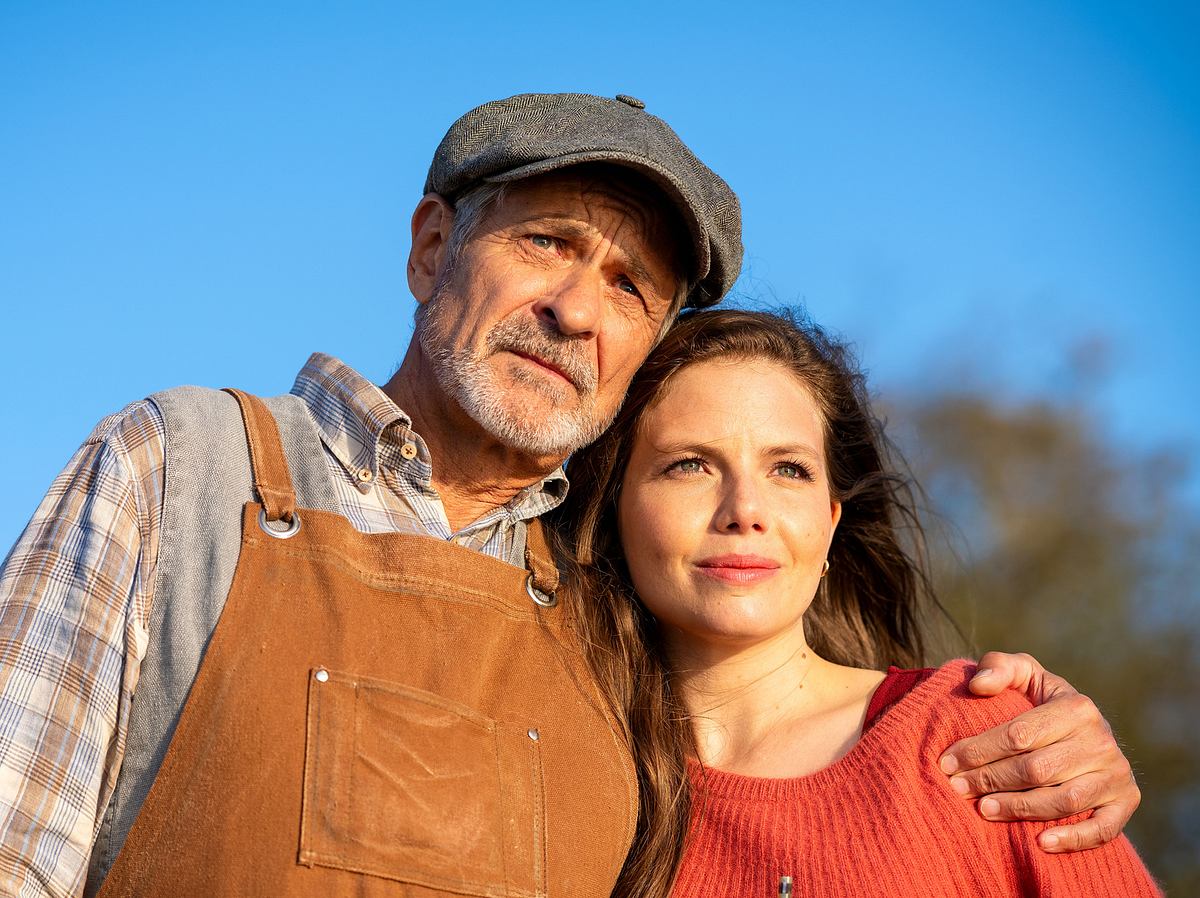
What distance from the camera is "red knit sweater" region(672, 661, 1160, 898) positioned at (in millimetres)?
2500

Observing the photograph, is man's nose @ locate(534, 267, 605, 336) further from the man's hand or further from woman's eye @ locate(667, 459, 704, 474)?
the man's hand

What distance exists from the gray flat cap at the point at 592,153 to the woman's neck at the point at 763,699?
3.38 feet

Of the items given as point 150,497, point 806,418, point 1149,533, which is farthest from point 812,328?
point 1149,533

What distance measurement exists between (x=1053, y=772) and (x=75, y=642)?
1984 millimetres

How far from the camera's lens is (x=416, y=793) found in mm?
2340

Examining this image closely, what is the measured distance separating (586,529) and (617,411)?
331mm

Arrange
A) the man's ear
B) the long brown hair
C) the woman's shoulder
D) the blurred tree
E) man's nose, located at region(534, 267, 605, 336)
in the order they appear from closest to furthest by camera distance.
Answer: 1. the woman's shoulder
2. the long brown hair
3. man's nose, located at region(534, 267, 605, 336)
4. the man's ear
5. the blurred tree

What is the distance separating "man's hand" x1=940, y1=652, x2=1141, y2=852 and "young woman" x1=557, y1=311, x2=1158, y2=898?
0.04 m

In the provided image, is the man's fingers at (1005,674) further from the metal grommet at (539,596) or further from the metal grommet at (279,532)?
the metal grommet at (279,532)

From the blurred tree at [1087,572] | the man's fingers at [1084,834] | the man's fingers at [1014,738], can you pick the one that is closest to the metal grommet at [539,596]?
the man's fingers at [1014,738]

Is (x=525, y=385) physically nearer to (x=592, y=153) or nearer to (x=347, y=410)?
(x=347, y=410)

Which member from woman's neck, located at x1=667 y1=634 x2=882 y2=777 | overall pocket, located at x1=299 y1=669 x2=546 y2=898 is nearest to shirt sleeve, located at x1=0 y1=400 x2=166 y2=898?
overall pocket, located at x1=299 y1=669 x2=546 y2=898

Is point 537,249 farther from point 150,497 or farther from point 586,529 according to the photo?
point 150,497

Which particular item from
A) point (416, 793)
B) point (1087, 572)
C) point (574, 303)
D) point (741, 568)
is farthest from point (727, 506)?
point (1087, 572)
